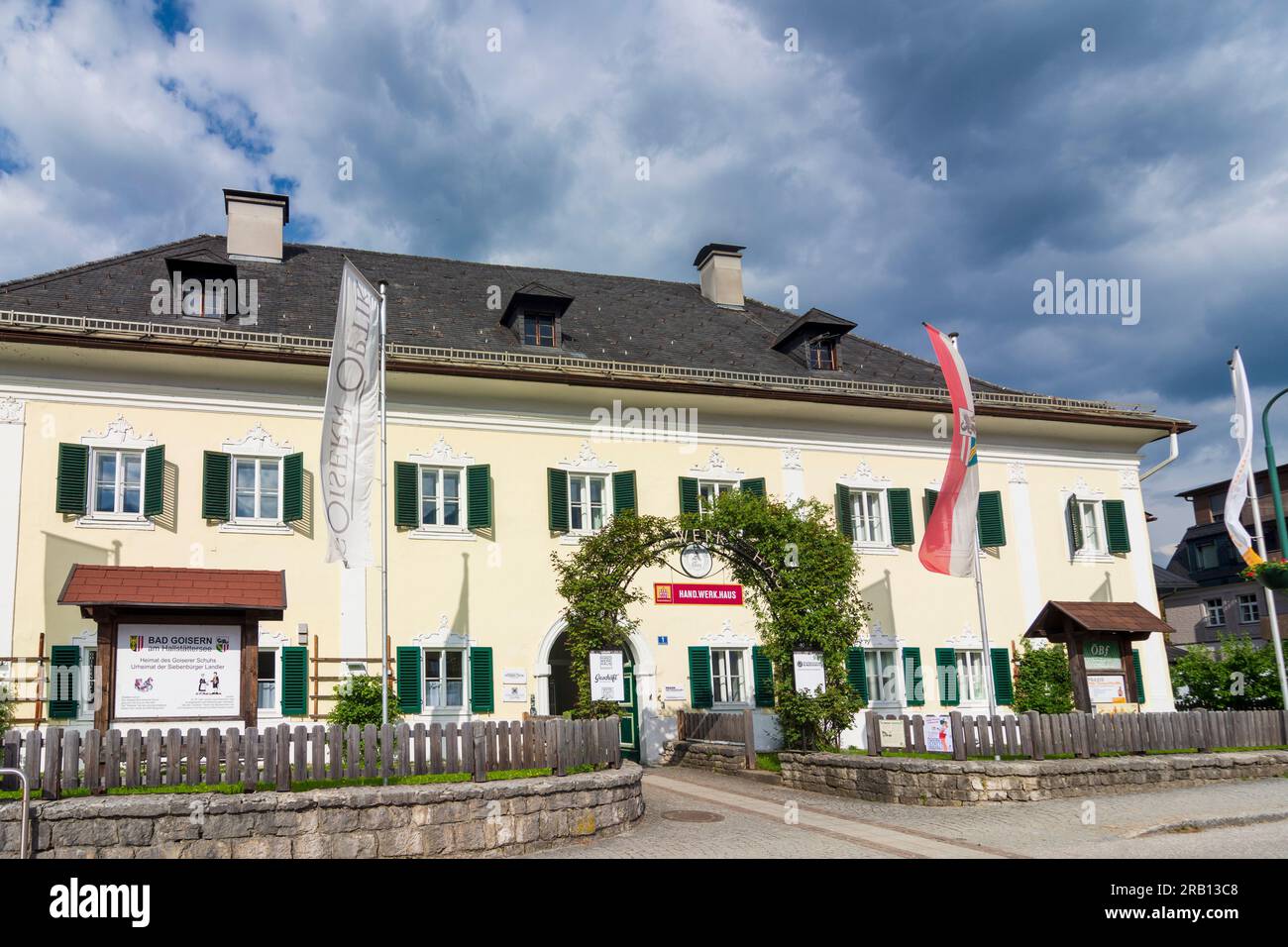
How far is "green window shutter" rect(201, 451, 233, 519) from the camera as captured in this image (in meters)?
18.6

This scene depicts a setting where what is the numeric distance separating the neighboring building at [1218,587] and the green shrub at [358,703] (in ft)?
138

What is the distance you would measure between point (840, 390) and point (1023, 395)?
4770mm

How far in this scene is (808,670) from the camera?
1670cm

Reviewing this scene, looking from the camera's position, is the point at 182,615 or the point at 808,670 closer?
the point at 182,615

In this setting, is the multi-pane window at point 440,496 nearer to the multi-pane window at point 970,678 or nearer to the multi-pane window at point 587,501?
the multi-pane window at point 587,501

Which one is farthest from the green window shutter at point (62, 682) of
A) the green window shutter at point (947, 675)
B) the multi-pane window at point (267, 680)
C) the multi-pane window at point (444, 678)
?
the green window shutter at point (947, 675)

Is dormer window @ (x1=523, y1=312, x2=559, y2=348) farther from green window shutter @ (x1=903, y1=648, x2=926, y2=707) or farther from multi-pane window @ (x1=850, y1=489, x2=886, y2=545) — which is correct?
green window shutter @ (x1=903, y1=648, x2=926, y2=707)

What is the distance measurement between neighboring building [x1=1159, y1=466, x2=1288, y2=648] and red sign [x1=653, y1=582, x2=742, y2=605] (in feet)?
115

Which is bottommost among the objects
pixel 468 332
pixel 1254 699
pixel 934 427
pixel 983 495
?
pixel 1254 699

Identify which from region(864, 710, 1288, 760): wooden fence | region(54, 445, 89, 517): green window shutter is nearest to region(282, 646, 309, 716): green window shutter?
region(54, 445, 89, 517): green window shutter
